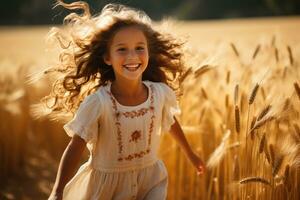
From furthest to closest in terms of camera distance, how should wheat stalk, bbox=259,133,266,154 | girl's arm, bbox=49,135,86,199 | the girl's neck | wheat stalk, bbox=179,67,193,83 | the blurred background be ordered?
the blurred background < wheat stalk, bbox=179,67,193,83 < the girl's neck < wheat stalk, bbox=259,133,266,154 < girl's arm, bbox=49,135,86,199

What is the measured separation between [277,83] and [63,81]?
4.79 feet

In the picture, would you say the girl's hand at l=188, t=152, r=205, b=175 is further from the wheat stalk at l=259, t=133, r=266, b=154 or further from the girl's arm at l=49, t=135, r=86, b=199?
the girl's arm at l=49, t=135, r=86, b=199

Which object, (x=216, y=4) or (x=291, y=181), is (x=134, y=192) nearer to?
(x=291, y=181)

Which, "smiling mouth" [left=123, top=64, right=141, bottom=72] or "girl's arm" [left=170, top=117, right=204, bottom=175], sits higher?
"smiling mouth" [left=123, top=64, right=141, bottom=72]

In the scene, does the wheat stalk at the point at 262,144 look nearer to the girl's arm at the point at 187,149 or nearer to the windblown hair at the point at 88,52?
the girl's arm at the point at 187,149

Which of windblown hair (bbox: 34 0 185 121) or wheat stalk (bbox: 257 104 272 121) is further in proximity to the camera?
windblown hair (bbox: 34 0 185 121)

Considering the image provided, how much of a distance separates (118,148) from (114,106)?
8.0 inches

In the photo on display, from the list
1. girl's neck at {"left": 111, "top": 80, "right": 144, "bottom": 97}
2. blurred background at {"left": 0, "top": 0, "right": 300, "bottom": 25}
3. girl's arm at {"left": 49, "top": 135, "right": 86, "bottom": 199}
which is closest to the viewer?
girl's arm at {"left": 49, "top": 135, "right": 86, "bottom": 199}

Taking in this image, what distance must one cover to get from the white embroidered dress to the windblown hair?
185 mm

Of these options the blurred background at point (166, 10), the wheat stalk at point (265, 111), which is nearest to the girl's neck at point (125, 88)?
the wheat stalk at point (265, 111)

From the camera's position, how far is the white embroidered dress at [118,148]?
2357 millimetres

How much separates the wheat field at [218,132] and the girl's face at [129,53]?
0.49 metres

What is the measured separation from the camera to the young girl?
Result: 93.3 inches

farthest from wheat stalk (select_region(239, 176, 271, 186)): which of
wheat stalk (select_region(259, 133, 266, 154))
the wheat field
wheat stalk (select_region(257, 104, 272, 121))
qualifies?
wheat stalk (select_region(257, 104, 272, 121))
